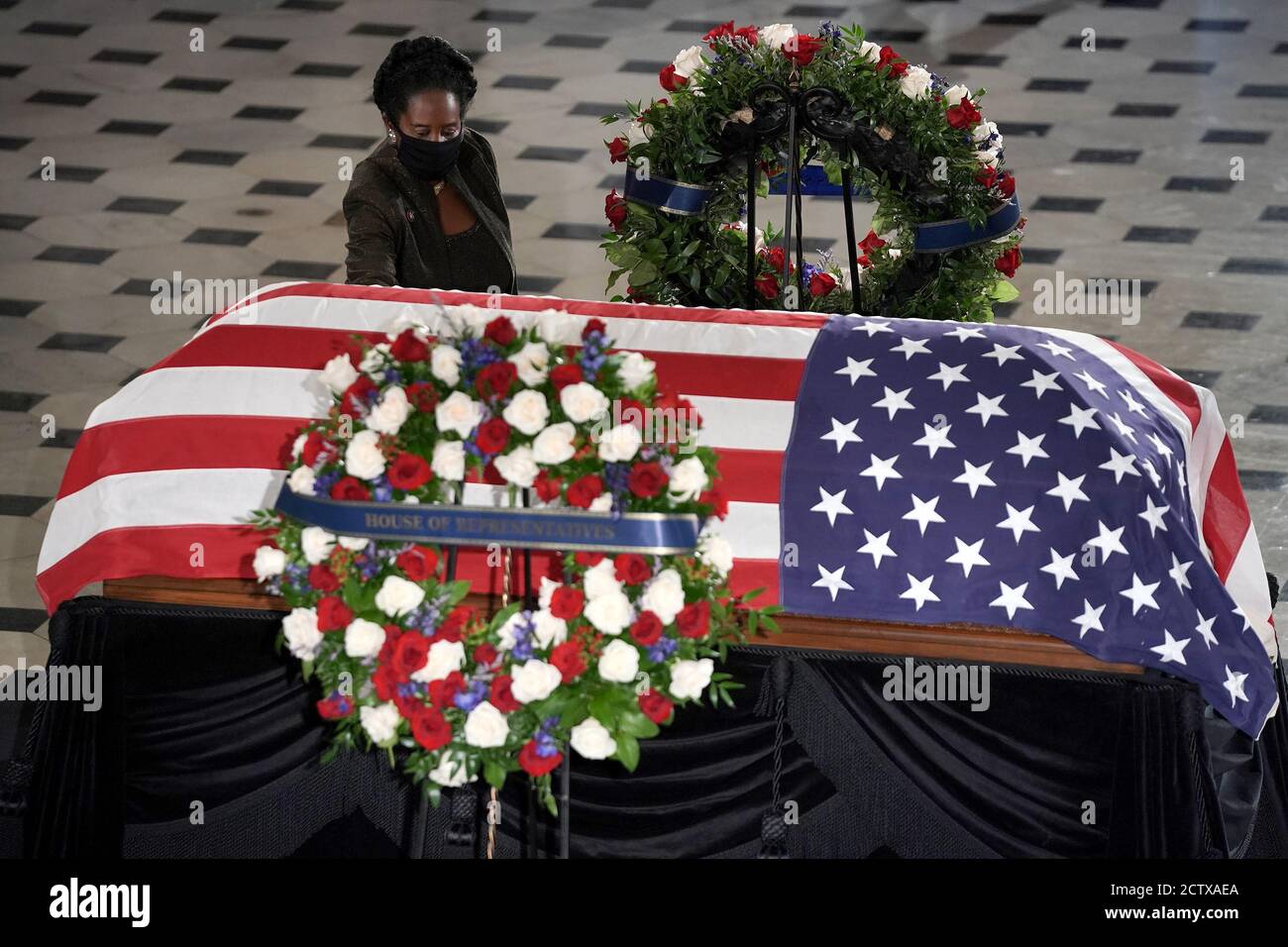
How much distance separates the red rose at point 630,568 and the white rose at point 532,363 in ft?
1.10

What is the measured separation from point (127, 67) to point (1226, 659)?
329 inches

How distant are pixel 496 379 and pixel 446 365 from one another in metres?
0.09

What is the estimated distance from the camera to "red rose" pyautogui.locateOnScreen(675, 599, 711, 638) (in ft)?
9.84

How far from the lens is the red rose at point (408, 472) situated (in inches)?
117

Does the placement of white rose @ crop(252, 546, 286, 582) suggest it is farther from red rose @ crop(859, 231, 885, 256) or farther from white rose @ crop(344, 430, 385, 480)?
red rose @ crop(859, 231, 885, 256)

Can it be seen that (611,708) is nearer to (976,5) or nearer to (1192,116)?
(1192,116)

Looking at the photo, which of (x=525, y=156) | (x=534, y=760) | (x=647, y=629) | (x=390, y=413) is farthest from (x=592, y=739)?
(x=525, y=156)

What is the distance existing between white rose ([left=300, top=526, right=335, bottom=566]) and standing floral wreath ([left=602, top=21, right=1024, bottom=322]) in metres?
2.09

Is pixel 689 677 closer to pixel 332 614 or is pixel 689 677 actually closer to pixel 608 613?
pixel 608 613

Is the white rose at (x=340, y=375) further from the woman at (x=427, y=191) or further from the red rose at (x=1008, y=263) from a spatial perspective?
the red rose at (x=1008, y=263)

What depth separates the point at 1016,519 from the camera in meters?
3.75

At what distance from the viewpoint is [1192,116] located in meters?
9.58

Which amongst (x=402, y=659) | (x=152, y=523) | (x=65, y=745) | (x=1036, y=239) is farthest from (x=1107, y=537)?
(x=1036, y=239)

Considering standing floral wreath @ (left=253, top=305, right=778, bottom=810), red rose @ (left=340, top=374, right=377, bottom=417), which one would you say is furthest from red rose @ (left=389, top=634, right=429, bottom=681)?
red rose @ (left=340, top=374, right=377, bottom=417)
